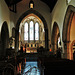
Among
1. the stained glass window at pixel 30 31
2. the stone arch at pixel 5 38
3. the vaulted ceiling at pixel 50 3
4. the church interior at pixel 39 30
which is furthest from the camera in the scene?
the stained glass window at pixel 30 31

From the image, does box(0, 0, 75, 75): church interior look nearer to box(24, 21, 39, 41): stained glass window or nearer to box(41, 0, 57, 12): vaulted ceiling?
box(41, 0, 57, 12): vaulted ceiling

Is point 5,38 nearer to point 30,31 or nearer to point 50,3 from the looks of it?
point 50,3

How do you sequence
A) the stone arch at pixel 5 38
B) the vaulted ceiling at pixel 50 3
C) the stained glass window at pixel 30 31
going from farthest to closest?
the stained glass window at pixel 30 31, the vaulted ceiling at pixel 50 3, the stone arch at pixel 5 38

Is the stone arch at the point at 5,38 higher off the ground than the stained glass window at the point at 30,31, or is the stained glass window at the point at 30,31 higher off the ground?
the stained glass window at the point at 30,31

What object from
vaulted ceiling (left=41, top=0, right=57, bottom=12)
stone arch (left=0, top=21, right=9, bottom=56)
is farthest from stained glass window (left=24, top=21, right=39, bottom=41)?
stone arch (left=0, top=21, right=9, bottom=56)

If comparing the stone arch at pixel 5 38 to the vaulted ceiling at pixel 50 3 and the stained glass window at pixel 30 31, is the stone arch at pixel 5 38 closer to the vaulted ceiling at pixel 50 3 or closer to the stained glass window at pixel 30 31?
the vaulted ceiling at pixel 50 3

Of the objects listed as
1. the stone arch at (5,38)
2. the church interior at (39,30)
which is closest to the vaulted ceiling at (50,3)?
the church interior at (39,30)

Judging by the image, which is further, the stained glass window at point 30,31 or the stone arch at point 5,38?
the stained glass window at point 30,31

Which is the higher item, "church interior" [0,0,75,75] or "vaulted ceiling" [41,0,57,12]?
"vaulted ceiling" [41,0,57,12]

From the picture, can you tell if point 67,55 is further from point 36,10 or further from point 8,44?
point 36,10

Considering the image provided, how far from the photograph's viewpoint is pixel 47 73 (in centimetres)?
321

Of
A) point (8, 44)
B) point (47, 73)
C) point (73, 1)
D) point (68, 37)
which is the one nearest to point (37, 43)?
point (8, 44)

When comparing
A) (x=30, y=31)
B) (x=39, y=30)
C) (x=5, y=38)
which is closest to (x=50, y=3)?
(x=5, y=38)

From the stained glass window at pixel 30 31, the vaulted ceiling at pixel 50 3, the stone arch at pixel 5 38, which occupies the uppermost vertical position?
the vaulted ceiling at pixel 50 3
